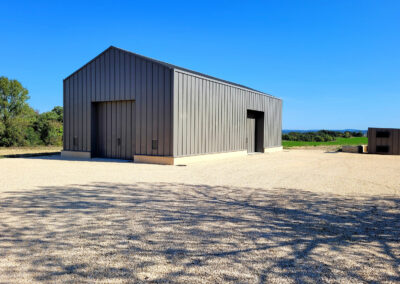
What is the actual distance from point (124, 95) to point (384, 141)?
13.9 metres

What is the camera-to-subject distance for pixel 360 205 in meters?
5.11

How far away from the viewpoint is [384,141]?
1695 centimetres

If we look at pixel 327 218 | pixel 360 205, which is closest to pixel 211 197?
pixel 327 218

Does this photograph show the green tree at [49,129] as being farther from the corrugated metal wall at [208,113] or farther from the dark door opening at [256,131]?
the dark door opening at [256,131]

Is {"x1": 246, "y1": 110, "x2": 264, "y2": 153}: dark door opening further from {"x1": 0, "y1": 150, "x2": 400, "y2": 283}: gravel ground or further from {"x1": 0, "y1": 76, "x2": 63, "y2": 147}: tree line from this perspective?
{"x1": 0, "y1": 76, "x2": 63, "y2": 147}: tree line

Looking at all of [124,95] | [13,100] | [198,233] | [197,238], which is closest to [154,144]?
[124,95]

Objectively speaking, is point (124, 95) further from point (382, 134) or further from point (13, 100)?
point (13, 100)

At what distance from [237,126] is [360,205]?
10.5 meters

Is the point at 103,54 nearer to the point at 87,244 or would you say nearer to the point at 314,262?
the point at 87,244

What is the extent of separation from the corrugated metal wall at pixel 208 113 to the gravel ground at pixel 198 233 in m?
5.37

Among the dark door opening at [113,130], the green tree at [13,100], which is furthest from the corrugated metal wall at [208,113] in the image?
the green tree at [13,100]

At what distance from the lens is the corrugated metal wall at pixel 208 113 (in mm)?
11656

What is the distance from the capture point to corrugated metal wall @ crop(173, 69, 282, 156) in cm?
1166

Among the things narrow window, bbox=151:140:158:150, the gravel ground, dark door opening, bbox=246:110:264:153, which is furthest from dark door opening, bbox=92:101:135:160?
dark door opening, bbox=246:110:264:153
